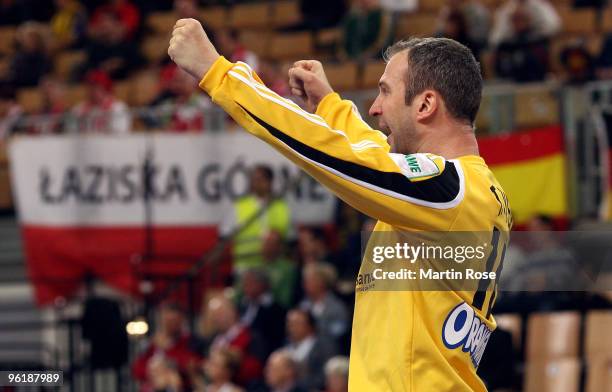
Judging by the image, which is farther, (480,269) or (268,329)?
(268,329)

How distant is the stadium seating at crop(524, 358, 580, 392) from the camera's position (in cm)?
892

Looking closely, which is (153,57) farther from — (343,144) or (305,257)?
(343,144)

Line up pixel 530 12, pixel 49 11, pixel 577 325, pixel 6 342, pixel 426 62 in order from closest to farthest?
1. pixel 426 62
2. pixel 577 325
3. pixel 530 12
4. pixel 6 342
5. pixel 49 11

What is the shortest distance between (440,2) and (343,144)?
11.2m

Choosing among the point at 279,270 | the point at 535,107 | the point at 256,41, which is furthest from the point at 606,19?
the point at 279,270

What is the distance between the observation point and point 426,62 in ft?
11.5

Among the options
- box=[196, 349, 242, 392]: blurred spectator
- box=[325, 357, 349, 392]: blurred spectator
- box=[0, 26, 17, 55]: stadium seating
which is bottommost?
box=[196, 349, 242, 392]: blurred spectator

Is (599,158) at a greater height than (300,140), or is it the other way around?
(300,140)

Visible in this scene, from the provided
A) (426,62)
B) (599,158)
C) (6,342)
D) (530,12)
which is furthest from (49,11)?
(426,62)

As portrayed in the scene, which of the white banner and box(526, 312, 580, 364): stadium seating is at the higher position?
the white banner

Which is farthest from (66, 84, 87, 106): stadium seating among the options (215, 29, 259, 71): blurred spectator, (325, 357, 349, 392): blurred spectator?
(325, 357, 349, 392): blurred spectator

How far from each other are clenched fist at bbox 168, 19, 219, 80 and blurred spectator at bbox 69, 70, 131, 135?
8907mm

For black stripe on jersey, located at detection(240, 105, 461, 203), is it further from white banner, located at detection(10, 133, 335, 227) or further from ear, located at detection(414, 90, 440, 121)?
white banner, located at detection(10, 133, 335, 227)

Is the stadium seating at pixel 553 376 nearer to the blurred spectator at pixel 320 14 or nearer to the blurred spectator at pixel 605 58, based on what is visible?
the blurred spectator at pixel 605 58
